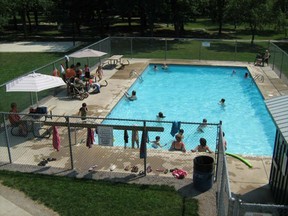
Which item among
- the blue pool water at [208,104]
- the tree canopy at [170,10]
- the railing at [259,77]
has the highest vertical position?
the tree canopy at [170,10]

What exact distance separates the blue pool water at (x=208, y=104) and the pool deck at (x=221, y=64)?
63cm

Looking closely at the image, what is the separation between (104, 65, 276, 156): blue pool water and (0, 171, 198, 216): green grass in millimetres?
5791

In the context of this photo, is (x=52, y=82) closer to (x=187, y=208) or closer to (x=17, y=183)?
(x=17, y=183)

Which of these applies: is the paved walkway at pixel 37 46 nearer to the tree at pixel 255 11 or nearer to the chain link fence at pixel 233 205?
the tree at pixel 255 11

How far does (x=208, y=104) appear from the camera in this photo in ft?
72.7

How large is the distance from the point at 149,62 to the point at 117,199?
20.7 meters

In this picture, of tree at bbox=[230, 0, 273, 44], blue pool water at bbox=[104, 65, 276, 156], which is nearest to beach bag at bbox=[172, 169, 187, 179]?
blue pool water at bbox=[104, 65, 276, 156]

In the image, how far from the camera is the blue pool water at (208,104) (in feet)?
56.6

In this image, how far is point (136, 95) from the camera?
23297mm

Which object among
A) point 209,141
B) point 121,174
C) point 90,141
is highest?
point 90,141

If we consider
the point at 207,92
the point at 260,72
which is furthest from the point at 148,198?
the point at 260,72

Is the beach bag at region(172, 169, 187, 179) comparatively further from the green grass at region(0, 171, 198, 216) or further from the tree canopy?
the tree canopy

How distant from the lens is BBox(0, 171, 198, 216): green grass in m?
9.70

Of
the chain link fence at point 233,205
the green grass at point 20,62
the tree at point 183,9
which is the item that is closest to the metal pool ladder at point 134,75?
the green grass at point 20,62
